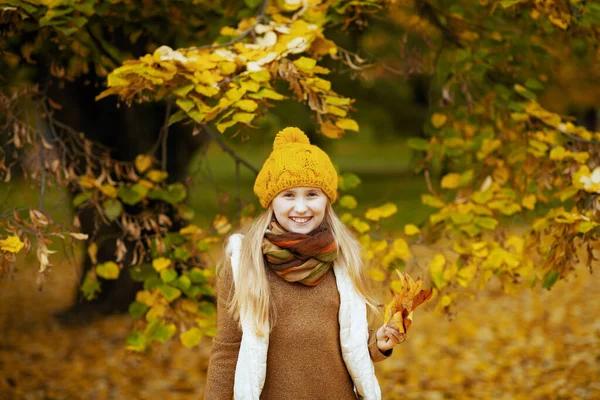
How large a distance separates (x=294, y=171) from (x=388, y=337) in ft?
1.91

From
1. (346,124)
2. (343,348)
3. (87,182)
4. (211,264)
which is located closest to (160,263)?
(87,182)

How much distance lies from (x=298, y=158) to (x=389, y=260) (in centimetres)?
134

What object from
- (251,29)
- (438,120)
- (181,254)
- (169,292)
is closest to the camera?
(251,29)

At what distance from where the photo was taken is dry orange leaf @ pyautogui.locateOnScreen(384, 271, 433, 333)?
1.87 m

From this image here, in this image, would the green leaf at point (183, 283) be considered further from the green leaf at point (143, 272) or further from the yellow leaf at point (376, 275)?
the yellow leaf at point (376, 275)

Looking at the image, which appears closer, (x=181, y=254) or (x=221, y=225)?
(x=181, y=254)

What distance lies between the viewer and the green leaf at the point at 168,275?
3140 mm

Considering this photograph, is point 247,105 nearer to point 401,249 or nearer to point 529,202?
point 401,249

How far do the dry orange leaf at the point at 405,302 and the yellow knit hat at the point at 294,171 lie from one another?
41 cm

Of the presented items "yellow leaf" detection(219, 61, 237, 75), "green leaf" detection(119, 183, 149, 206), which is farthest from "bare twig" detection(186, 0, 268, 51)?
"green leaf" detection(119, 183, 149, 206)

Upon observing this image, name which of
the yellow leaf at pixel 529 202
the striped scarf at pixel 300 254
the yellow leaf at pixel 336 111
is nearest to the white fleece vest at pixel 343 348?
the striped scarf at pixel 300 254

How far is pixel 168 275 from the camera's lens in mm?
3158

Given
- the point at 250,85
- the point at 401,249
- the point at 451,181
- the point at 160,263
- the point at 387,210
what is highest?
the point at 250,85

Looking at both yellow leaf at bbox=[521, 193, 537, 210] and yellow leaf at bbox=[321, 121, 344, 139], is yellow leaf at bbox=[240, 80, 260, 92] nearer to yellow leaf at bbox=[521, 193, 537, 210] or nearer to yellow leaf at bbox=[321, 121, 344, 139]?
yellow leaf at bbox=[321, 121, 344, 139]
